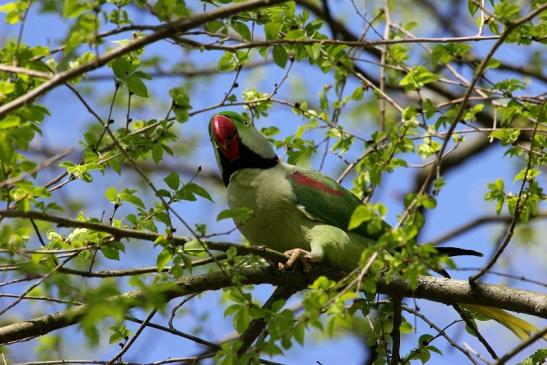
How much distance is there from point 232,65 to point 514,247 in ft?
16.6

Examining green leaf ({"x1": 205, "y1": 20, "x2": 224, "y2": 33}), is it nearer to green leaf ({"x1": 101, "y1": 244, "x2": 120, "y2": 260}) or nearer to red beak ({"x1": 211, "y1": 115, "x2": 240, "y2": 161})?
green leaf ({"x1": 101, "y1": 244, "x2": 120, "y2": 260})

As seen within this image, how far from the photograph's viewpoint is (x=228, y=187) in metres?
5.14

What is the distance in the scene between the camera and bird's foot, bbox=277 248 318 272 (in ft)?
13.9

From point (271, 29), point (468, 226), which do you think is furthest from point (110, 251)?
point (468, 226)

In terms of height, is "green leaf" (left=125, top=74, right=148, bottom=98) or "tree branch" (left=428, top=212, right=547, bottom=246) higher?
"tree branch" (left=428, top=212, right=547, bottom=246)

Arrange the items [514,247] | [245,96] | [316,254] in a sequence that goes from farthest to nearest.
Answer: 1. [514,247]
2. [245,96]
3. [316,254]

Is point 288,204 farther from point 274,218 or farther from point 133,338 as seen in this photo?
point 133,338

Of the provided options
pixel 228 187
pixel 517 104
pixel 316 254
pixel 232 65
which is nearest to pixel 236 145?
pixel 228 187

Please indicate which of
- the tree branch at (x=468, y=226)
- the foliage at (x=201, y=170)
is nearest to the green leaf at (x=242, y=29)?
the foliage at (x=201, y=170)

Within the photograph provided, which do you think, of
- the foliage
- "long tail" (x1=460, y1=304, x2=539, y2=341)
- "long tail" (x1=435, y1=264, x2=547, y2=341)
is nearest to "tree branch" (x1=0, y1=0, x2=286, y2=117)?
the foliage

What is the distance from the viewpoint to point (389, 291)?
4.30m

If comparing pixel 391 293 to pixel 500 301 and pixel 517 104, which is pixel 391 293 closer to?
pixel 500 301

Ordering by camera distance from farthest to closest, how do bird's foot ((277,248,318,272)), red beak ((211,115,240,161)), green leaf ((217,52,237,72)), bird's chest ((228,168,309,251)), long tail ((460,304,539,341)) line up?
red beak ((211,115,240,161)) < bird's chest ((228,168,309,251)) < long tail ((460,304,539,341)) < green leaf ((217,52,237,72)) < bird's foot ((277,248,318,272))

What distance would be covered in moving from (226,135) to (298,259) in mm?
1136
